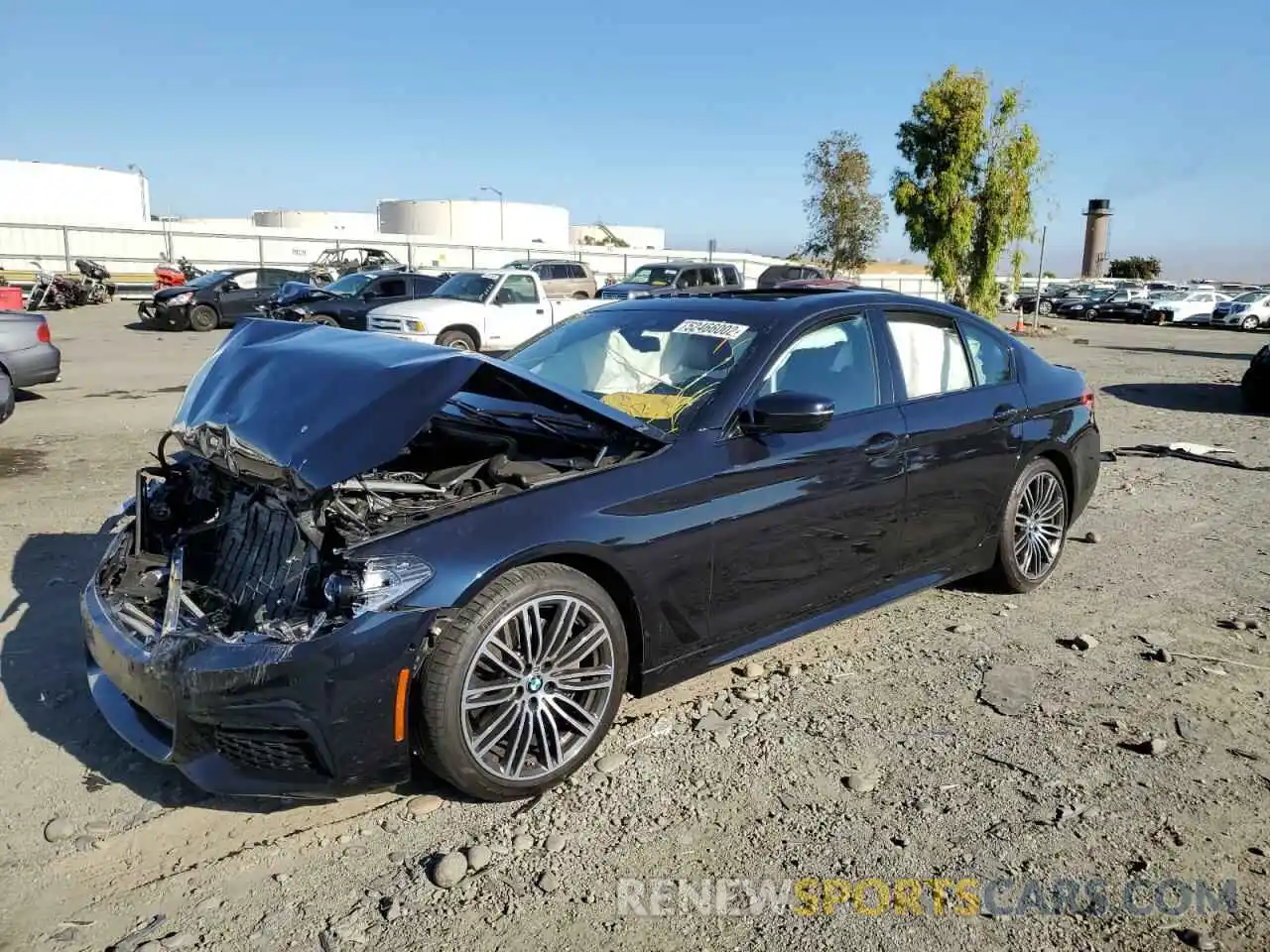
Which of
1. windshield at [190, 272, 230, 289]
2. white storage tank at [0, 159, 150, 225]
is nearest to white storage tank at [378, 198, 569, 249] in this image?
white storage tank at [0, 159, 150, 225]

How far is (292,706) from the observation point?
9.04ft

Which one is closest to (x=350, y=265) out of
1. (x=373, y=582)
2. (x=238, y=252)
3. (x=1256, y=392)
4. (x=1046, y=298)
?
(x=238, y=252)

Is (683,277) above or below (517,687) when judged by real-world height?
above

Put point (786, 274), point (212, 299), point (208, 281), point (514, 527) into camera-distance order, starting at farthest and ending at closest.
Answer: point (786, 274) < point (208, 281) < point (212, 299) < point (514, 527)

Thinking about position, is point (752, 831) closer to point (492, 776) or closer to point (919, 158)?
point (492, 776)

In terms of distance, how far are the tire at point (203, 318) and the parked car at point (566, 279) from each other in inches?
291

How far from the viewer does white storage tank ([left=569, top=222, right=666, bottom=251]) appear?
84062 millimetres

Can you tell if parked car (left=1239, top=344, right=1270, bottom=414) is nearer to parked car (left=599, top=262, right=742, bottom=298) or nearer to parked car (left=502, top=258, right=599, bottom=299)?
parked car (left=599, top=262, right=742, bottom=298)

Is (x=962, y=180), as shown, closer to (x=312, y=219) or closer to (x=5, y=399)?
(x=5, y=399)

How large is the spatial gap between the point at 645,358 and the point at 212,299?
21.8 meters

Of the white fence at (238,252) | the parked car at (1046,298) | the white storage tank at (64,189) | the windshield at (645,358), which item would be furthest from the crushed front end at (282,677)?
the white storage tank at (64,189)

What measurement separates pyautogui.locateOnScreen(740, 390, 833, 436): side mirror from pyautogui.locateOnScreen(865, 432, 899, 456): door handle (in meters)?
0.50

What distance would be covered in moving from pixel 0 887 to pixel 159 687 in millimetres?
682

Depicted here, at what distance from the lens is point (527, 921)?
2586 millimetres
